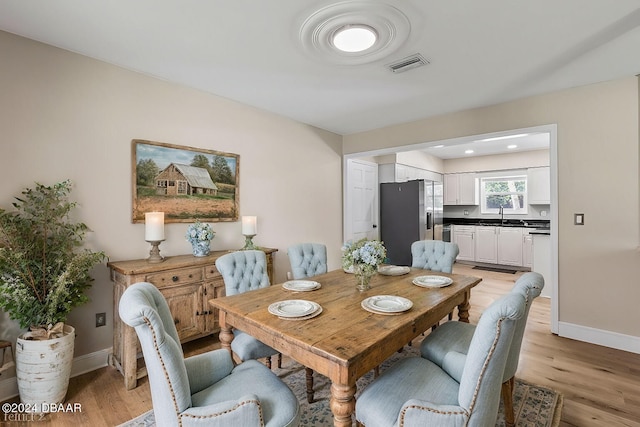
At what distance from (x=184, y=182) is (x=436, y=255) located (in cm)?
261

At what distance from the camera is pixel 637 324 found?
111 inches

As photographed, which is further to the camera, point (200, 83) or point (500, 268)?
point (500, 268)

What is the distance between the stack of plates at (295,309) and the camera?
1562 mm

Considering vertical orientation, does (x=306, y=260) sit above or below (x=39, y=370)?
above

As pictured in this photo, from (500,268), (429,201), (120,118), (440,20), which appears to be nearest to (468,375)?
(440,20)

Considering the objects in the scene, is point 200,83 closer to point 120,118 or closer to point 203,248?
point 120,118

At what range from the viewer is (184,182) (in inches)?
121

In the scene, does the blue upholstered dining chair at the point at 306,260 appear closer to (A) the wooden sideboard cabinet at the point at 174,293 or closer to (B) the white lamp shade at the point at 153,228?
(A) the wooden sideboard cabinet at the point at 174,293

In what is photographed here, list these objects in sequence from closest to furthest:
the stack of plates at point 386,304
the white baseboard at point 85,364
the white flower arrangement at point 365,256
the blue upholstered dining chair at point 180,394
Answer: the blue upholstered dining chair at point 180,394 → the stack of plates at point 386,304 → the white flower arrangement at point 365,256 → the white baseboard at point 85,364

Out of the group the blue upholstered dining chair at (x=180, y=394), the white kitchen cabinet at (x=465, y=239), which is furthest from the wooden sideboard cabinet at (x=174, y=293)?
the white kitchen cabinet at (x=465, y=239)

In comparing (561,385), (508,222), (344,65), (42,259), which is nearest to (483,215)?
(508,222)

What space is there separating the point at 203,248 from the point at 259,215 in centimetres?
100

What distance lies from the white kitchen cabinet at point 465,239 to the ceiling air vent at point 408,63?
16.7 feet

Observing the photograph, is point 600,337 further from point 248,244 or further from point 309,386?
point 248,244
